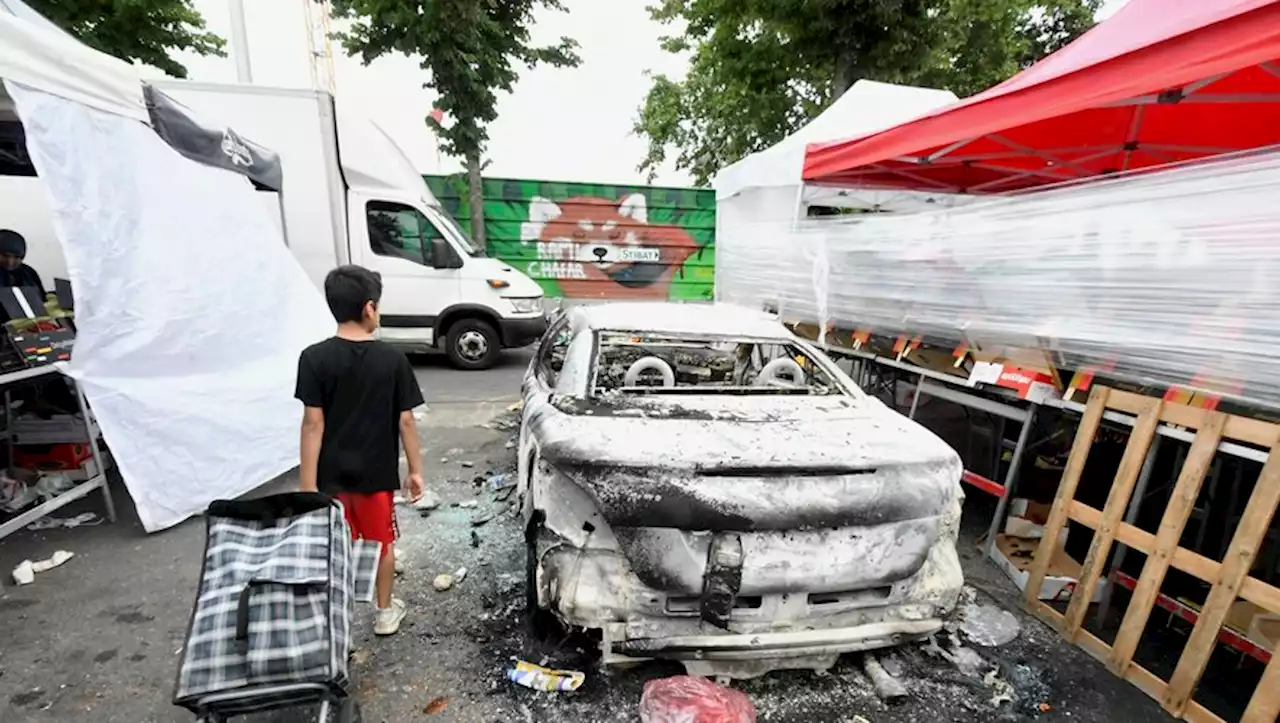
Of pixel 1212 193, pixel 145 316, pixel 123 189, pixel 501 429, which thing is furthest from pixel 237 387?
pixel 1212 193

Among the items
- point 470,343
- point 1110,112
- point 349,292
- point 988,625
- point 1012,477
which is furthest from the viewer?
point 470,343

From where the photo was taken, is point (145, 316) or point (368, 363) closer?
point (368, 363)

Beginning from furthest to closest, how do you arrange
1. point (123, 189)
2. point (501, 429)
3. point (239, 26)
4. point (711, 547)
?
point (239, 26) → point (501, 429) → point (123, 189) → point (711, 547)

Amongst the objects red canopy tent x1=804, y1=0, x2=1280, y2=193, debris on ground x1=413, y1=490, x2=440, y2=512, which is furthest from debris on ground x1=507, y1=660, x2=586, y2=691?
red canopy tent x1=804, y1=0, x2=1280, y2=193

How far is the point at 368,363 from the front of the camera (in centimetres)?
233

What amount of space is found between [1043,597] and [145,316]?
17.4 feet

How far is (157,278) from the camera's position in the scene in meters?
3.66

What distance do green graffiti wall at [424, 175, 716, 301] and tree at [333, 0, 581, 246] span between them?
0.52 m

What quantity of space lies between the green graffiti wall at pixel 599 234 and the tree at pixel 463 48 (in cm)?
52

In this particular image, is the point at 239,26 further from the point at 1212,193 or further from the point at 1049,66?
the point at 1212,193

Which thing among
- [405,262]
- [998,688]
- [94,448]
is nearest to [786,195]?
[405,262]

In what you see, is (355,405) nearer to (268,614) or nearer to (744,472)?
(268,614)

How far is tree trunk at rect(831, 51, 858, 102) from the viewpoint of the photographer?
8.88m

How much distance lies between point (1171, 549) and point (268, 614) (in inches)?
136
